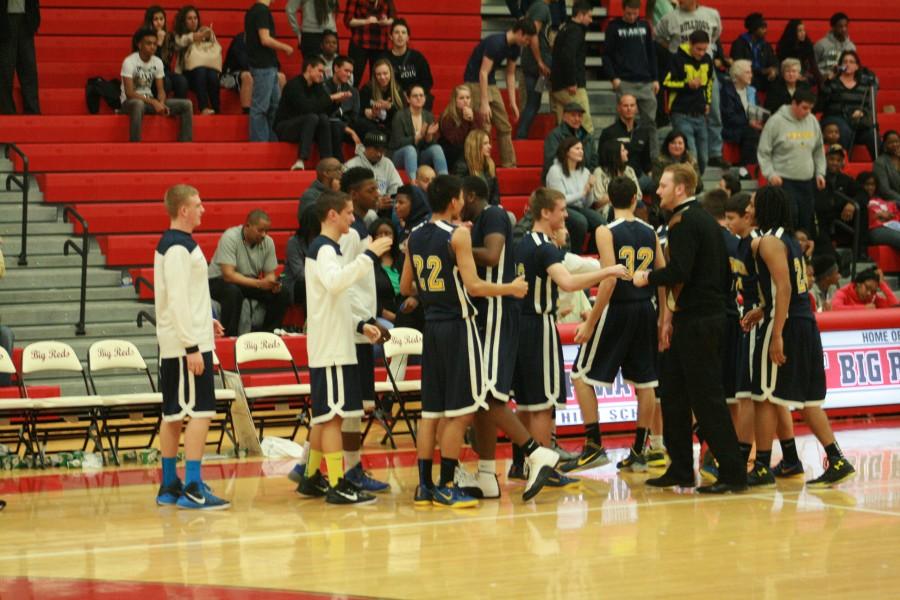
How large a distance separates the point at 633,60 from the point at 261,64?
14.6 feet

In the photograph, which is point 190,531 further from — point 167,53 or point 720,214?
point 167,53

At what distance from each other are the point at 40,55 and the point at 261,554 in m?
11.1

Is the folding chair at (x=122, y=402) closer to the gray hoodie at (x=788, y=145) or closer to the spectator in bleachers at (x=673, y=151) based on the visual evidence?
the spectator in bleachers at (x=673, y=151)

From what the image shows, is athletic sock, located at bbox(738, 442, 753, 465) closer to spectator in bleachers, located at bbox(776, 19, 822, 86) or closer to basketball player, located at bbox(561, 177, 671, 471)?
basketball player, located at bbox(561, 177, 671, 471)

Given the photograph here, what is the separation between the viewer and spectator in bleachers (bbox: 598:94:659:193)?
16438 millimetres

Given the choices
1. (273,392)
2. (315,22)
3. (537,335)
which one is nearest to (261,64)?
(315,22)

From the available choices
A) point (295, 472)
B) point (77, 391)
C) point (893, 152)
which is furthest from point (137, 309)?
point (893, 152)

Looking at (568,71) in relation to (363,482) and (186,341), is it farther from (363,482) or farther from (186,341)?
(186,341)

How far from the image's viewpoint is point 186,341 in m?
8.70

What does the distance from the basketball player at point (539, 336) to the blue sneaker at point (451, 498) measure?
3.41 ft

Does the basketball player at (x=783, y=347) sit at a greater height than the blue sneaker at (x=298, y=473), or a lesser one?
greater

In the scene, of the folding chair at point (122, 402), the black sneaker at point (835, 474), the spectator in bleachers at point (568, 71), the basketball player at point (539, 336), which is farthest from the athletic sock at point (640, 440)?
the spectator in bleachers at point (568, 71)

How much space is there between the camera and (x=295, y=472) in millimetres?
9562

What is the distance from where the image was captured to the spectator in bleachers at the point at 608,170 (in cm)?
1427
